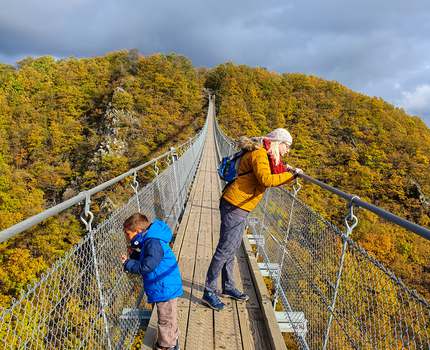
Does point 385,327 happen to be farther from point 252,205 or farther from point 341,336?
point 252,205

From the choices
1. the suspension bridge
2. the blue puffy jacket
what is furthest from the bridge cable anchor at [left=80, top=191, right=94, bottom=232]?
the blue puffy jacket

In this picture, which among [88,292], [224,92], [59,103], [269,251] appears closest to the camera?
[88,292]

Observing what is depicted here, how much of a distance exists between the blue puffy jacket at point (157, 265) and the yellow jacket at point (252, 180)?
2.51 ft

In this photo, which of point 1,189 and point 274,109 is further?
point 274,109

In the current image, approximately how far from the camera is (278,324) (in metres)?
2.78

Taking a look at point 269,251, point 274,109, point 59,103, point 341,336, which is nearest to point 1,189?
point 59,103

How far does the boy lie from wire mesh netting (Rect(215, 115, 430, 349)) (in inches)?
40.6

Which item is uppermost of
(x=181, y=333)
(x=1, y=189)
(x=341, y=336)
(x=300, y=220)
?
(x=300, y=220)

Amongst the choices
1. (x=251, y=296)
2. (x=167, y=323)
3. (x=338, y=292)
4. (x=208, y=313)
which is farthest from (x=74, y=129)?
(x=338, y=292)

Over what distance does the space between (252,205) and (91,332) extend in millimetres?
1518

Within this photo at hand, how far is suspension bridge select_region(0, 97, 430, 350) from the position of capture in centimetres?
133

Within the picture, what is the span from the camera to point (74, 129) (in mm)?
42312

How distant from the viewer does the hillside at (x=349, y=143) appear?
23.0 m

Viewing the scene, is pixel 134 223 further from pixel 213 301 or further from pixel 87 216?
pixel 213 301
